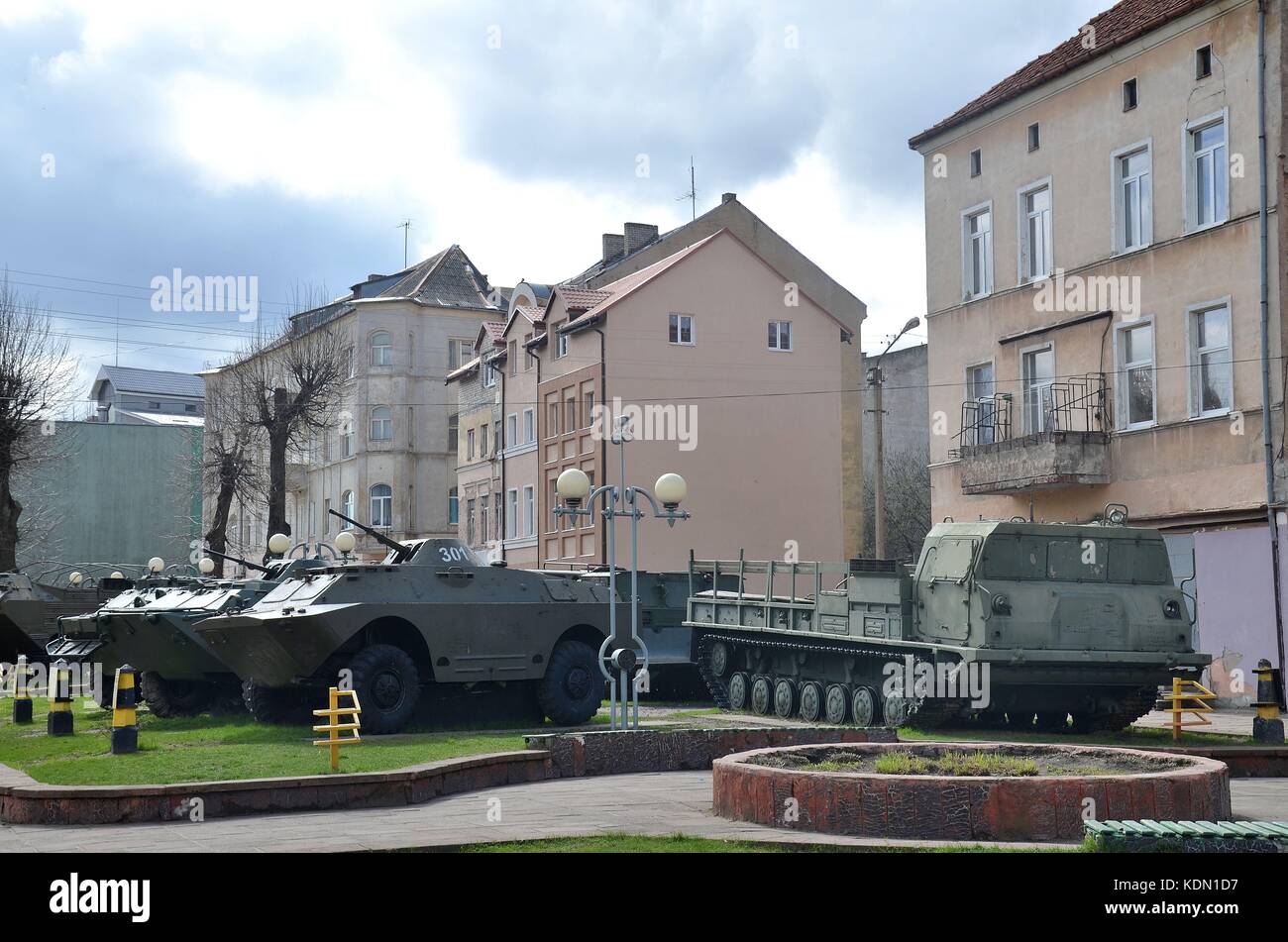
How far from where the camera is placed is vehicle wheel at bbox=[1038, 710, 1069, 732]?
19.8m

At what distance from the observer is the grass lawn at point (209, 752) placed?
45.2ft

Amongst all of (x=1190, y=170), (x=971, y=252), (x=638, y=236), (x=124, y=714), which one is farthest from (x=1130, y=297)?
(x=638, y=236)

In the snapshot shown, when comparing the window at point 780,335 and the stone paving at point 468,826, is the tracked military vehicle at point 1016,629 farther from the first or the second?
the window at point 780,335

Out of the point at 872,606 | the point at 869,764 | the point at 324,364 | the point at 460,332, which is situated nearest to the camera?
the point at 869,764

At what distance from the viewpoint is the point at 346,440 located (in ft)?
190

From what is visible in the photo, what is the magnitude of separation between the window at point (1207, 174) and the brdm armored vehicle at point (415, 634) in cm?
1054

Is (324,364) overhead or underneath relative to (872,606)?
overhead

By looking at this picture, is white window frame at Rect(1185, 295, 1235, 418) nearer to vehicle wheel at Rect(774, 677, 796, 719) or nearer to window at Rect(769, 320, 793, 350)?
vehicle wheel at Rect(774, 677, 796, 719)

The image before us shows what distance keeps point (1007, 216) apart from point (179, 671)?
15.5 metres

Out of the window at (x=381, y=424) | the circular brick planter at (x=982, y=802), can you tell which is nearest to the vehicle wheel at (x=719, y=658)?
the circular brick planter at (x=982, y=802)

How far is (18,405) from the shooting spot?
36.3 metres
